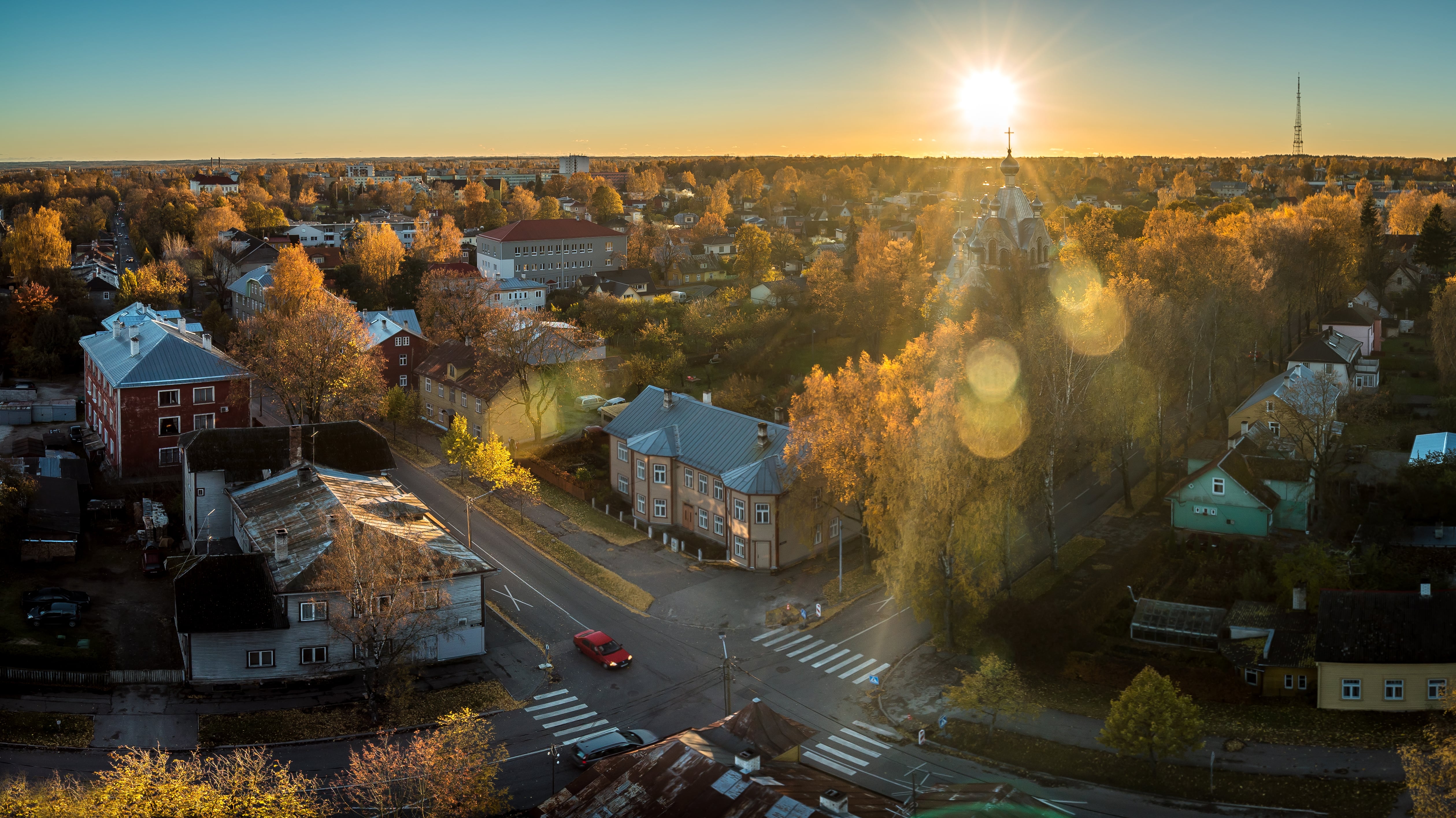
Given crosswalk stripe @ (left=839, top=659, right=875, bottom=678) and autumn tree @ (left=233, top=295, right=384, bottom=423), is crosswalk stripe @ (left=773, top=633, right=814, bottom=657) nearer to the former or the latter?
crosswalk stripe @ (left=839, top=659, right=875, bottom=678)

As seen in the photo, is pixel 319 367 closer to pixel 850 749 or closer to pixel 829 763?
pixel 850 749

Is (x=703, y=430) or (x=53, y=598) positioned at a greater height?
(x=703, y=430)

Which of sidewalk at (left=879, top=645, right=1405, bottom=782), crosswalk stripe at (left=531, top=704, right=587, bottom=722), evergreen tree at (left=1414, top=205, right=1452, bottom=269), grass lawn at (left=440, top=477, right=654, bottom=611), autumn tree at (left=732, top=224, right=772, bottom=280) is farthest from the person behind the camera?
autumn tree at (left=732, top=224, right=772, bottom=280)

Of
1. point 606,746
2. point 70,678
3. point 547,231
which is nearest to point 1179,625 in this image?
point 606,746

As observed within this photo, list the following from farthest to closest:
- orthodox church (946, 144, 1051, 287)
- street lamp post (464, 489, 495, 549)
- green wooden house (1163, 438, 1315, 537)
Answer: orthodox church (946, 144, 1051, 287) < street lamp post (464, 489, 495, 549) < green wooden house (1163, 438, 1315, 537)

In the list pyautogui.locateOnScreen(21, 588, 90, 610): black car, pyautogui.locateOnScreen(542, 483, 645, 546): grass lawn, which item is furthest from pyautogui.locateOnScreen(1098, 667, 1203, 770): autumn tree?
pyautogui.locateOnScreen(21, 588, 90, 610): black car

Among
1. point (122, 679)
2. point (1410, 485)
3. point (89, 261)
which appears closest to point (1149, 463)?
point (1410, 485)

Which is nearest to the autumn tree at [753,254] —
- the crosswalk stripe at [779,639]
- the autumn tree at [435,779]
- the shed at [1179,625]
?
the crosswalk stripe at [779,639]
